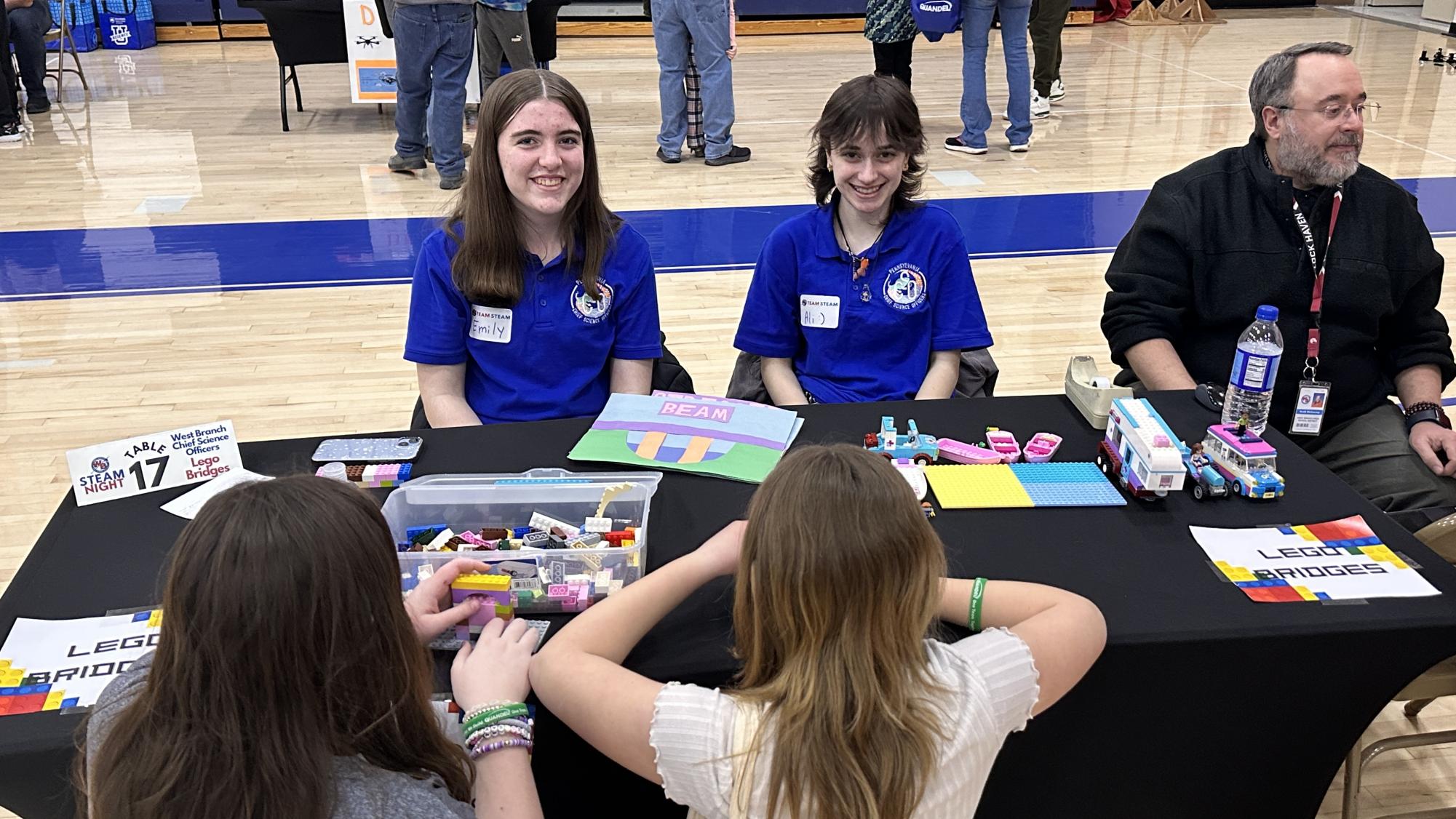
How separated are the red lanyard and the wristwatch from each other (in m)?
0.22

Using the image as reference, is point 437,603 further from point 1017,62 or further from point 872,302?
point 1017,62

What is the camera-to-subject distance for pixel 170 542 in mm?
1761

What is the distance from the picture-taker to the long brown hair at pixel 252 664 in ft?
3.63

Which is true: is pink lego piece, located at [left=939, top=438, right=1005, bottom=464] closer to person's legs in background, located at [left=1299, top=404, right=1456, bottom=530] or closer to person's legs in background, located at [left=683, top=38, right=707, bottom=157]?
person's legs in background, located at [left=1299, top=404, right=1456, bottom=530]

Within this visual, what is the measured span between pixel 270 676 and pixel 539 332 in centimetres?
143

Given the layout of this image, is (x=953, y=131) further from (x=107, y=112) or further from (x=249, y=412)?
(x=107, y=112)

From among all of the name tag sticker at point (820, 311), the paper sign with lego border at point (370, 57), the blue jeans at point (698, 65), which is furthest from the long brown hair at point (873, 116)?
the paper sign with lego border at point (370, 57)

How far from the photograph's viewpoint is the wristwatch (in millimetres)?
2508

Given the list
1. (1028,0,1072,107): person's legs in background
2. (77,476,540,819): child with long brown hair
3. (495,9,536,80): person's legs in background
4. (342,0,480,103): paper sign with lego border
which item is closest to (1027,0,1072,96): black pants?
(1028,0,1072,107): person's legs in background

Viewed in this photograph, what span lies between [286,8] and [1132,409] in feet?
22.6

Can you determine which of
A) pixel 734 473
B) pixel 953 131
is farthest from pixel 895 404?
pixel 953 131

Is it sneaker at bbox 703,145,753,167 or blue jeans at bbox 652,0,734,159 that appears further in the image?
sneaker at bbox 703,145,753,167

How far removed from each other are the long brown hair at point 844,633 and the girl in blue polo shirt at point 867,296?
1421mm

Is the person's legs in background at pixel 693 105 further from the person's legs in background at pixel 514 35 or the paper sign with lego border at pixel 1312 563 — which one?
the paper sign with lego border at pixel 1312 563
